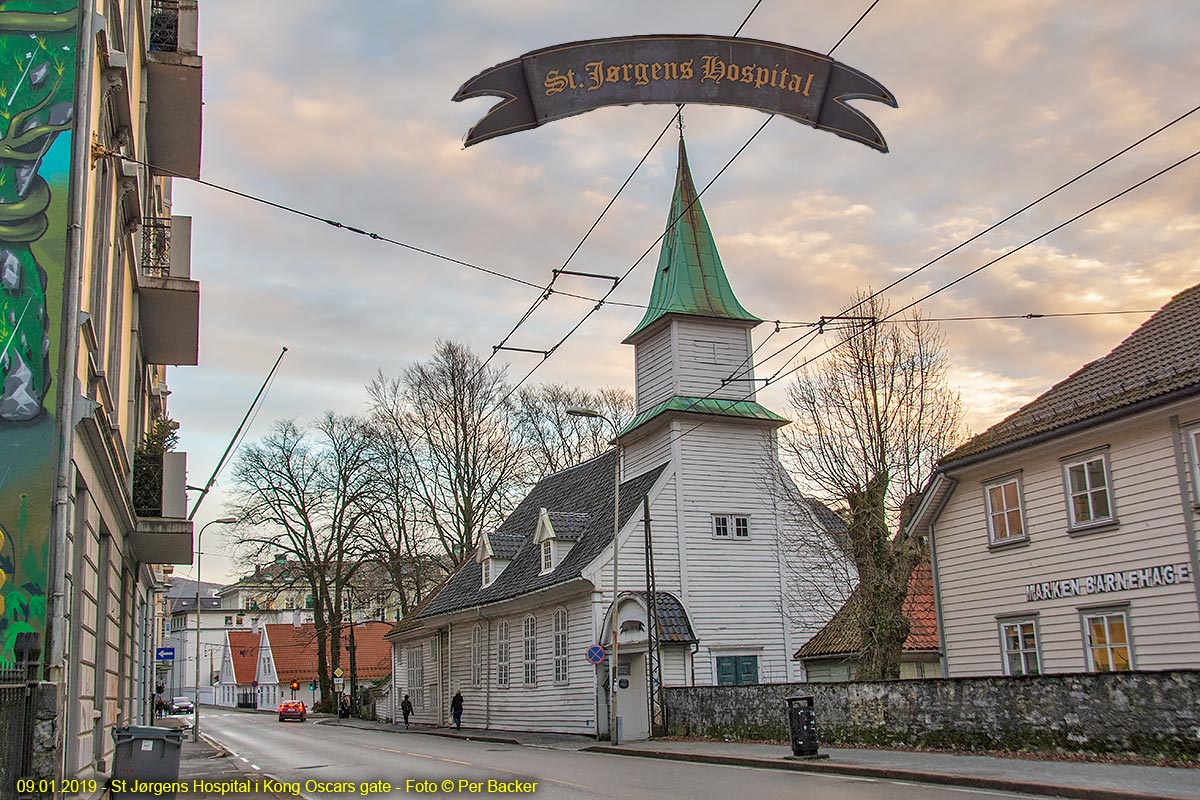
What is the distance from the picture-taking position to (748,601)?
32.0m

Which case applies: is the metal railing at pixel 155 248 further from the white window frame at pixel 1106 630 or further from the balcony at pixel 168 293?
the white window frame at pixel 1106 630

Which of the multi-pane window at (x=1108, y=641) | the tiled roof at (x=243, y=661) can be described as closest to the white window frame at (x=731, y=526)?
the multi-pane window at (x=1108, y=641)

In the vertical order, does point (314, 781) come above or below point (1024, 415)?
Result: below

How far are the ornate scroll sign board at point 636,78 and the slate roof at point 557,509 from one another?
20.7 m

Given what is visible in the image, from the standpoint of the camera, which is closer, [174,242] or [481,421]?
[174,242]

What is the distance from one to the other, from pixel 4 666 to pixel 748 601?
990 inches

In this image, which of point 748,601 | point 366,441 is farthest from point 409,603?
point 748,601

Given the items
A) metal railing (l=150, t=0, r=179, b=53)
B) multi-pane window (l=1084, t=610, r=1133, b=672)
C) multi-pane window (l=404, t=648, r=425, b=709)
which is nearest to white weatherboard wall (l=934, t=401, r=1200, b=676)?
multi-pane window (l=1084, t=610, r=1133, b=672)

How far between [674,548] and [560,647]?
15.3ft

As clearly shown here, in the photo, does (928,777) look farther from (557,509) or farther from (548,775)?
(557,509)

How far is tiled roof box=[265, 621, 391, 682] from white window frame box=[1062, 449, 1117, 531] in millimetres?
65551

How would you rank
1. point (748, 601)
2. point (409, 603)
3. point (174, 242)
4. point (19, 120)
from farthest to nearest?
point (409, 603), point (748, 601), point (174, 242), point (19, 120)

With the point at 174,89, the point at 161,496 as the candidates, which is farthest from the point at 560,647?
the point at 174,89

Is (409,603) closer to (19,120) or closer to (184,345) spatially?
(184,345)
